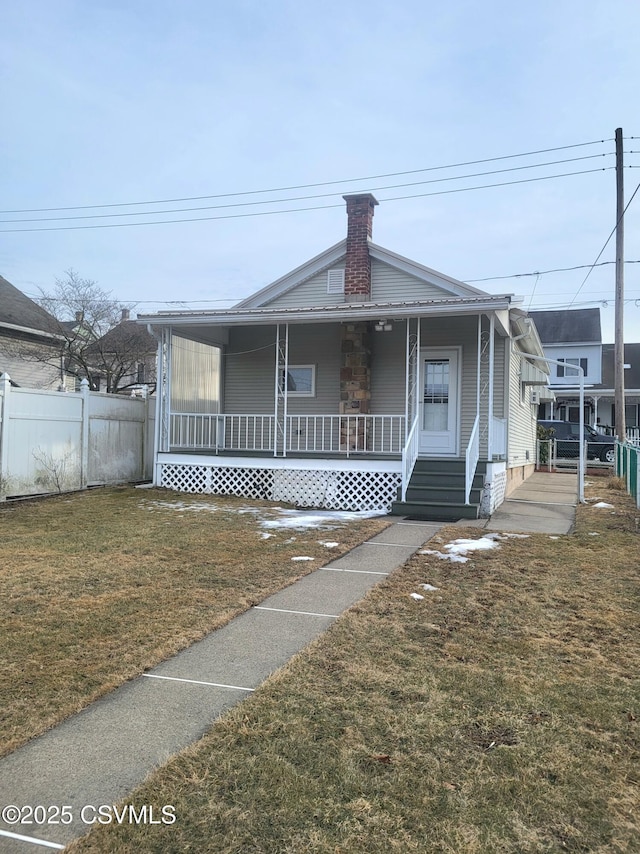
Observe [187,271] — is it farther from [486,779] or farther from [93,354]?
[486,779]

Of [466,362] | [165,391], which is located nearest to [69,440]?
[165,391]

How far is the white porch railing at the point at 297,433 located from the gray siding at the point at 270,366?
1.14 ft

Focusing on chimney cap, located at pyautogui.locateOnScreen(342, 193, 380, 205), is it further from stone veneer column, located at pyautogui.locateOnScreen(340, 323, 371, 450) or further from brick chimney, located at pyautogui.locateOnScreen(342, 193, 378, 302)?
stone veneer column, located at pyautogui.locateOnScreen(340, 323, 371, 450)

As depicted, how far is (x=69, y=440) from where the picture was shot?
39.4ft

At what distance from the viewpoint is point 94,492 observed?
39.4 feet

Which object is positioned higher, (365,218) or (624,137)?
(624,137)

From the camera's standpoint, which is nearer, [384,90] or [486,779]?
[486,779]

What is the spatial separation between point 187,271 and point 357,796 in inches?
1313

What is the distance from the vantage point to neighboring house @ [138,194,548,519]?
10.9m

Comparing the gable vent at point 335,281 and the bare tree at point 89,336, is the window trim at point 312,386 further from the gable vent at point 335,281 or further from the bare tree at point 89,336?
the bare tree at point 89,336

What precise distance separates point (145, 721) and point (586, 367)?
124 ft

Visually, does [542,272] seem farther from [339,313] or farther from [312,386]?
[339,313]

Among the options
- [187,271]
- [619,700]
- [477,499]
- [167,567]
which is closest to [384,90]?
[477,499]

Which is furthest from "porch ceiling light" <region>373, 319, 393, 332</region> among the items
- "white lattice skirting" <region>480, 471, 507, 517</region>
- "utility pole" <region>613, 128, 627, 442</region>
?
"utility pole" <region>613, 128, 627, 442</region>
